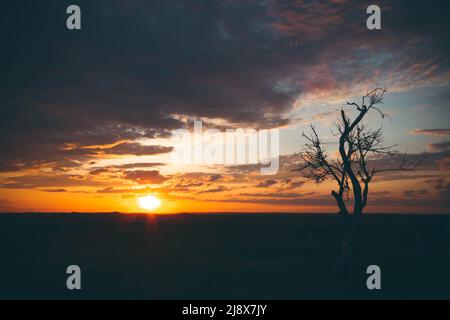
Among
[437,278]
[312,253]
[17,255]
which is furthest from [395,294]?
[17,255]

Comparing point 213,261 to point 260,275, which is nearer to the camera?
point 260,275

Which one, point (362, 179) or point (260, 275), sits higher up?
point (362, 179)

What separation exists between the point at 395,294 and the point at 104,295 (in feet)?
50.7

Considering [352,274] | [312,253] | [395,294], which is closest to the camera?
[395,294]

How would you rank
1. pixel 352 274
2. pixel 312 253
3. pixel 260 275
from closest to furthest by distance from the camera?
pixel 352 274, pixel 260 275, pixel 312 253

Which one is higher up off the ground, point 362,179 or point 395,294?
point 362,179

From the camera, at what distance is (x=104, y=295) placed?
1936 cm

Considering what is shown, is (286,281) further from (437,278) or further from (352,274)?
(437,278)

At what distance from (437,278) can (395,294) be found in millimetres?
5326

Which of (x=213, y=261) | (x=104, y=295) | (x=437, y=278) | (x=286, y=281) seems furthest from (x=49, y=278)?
(x=437, y=278)
